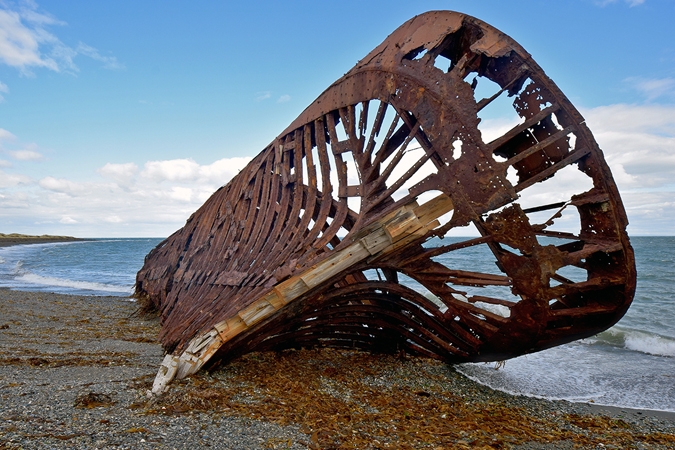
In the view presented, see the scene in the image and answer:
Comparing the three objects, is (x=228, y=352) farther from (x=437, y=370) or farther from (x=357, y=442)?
(x=437, y=370)

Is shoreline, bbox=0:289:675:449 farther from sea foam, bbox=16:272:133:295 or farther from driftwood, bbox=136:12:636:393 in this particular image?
sea foam, bbox=16:272:133:295

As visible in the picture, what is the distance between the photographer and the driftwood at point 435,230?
498cm

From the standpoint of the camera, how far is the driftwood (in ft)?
16.3

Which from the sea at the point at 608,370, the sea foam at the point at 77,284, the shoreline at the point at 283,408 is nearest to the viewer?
the shoreline at the point at 283,408

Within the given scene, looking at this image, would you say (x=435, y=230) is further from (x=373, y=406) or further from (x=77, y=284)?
(x=77, y=284)

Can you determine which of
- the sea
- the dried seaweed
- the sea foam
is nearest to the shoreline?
the dried seaweed

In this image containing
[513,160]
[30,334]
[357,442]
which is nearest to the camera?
[357,442]

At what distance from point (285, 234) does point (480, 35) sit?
11.2 ft

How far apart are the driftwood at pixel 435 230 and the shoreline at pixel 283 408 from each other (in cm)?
46

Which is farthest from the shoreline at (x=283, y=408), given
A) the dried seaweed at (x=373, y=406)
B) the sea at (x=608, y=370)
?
the sea at (x=608, y=370)

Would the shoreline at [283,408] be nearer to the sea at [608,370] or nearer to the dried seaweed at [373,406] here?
the dried seaweed at [373,406]

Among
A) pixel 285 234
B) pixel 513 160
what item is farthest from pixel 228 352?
pixel 513 160

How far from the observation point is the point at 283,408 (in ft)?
16.9

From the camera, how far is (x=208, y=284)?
798 centimetres
